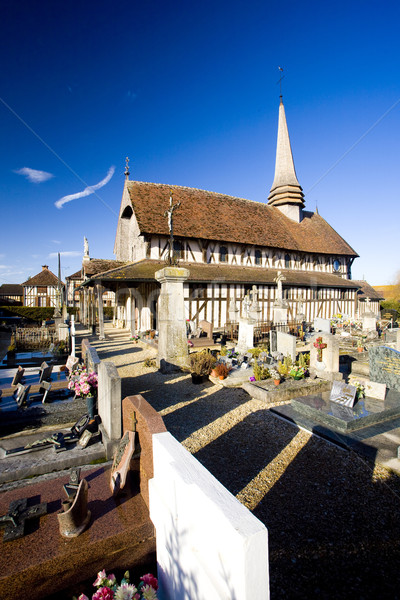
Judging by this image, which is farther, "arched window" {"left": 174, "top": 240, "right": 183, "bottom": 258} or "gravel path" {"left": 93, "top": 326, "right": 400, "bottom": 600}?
"arched window" {"left": 174, "top": 240, "right": 183, "bottom": 258}

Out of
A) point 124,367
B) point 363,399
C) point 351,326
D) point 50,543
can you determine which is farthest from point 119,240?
point 50,543

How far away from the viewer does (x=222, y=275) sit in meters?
17.4

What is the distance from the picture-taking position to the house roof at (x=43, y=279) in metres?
41.1

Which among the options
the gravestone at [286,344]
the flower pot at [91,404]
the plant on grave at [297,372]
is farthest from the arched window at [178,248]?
the flower pot at [91,404]

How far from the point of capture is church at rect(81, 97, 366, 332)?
55.5 feet

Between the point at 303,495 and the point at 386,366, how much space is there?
529 centimetres

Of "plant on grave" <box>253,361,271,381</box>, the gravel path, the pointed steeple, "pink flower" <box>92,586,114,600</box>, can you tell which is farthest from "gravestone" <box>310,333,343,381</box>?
the pointed steeple

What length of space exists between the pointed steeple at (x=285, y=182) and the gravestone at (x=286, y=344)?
1841cm

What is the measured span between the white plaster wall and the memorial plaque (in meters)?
4.93

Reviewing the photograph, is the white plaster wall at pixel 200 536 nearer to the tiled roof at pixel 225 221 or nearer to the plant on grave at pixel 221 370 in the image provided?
the plant on grave at pixel 221 370

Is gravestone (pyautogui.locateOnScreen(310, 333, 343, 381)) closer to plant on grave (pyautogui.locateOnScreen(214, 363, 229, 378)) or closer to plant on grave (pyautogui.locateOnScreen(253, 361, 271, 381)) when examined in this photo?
plant on grave (pyautogui.locateOnScreen(253, 361, 271, 381))

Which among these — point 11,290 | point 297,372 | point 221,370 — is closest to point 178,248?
point 221,370

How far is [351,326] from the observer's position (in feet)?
59.1

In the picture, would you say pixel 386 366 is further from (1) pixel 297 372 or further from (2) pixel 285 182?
(2) pixel 285 182
